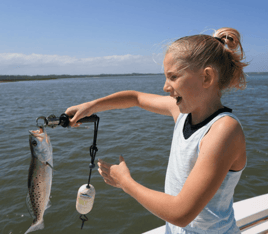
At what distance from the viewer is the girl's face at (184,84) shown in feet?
3.70

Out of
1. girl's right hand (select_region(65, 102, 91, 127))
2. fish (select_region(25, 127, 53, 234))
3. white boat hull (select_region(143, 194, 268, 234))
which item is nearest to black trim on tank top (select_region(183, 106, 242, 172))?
girl's right hand (select_region(65, 102, 91, 127))

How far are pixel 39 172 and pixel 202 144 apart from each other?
155 cm

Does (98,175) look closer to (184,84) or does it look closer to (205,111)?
(205,111)

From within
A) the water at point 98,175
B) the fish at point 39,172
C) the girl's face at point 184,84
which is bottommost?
the water at point 98,175

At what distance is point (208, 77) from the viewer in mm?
1130

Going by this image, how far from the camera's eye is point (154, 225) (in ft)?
14.3

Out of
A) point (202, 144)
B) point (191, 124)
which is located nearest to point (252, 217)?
point (191, 124)

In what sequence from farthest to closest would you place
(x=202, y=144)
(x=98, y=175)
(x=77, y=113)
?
(x=98, y=175) → (x=77, y=113) → (x=202, y=144)

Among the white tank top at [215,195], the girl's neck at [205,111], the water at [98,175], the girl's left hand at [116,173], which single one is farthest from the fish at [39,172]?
the water at [98,175]

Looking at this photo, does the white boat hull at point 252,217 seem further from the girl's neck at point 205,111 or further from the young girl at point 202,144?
the girl's neck at point 205,111

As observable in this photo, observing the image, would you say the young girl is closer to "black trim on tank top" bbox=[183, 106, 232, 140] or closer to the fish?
"black trim on tank top" bbox=[183, 106, 232, 140]

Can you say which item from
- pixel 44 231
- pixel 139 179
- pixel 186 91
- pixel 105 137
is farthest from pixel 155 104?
pixel 105 137

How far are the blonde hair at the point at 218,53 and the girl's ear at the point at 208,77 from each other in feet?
0.11

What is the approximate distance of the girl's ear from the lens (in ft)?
3.65
